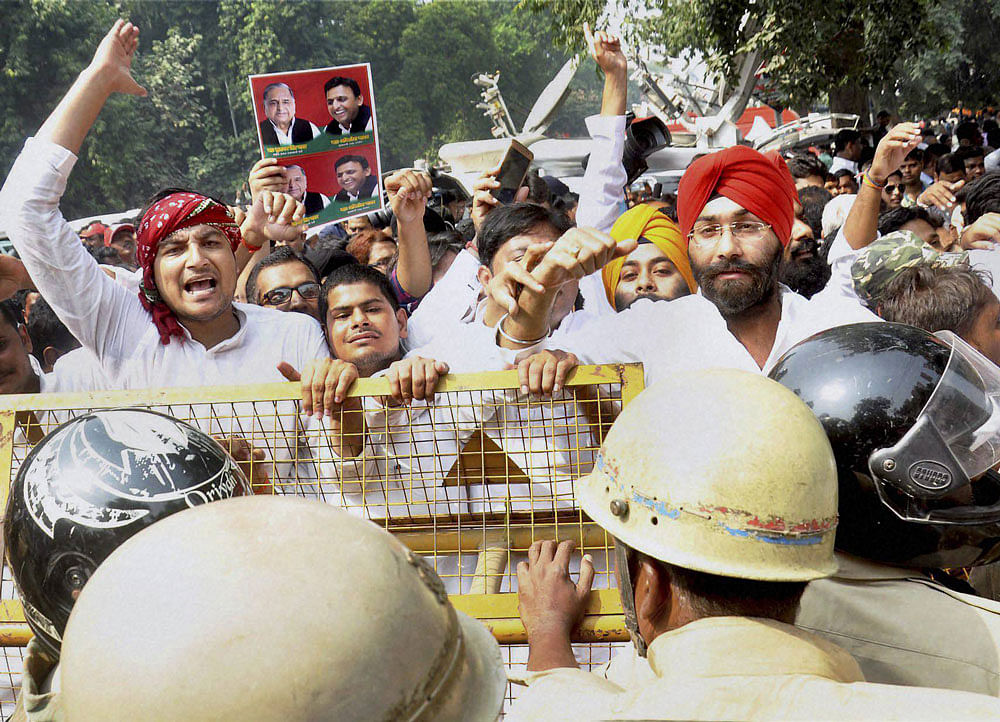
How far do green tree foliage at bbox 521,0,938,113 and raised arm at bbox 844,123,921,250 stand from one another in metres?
11.7

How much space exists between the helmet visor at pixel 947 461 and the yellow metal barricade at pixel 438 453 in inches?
30.6

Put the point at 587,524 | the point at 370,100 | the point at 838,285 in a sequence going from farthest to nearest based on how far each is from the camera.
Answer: the point at 370,100, the point at 838,285, the point at 587,524

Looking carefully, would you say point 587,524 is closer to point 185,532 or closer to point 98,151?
point 185,532

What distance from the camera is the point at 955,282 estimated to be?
3283 mm

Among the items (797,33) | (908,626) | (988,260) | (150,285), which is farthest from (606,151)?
(797,33)

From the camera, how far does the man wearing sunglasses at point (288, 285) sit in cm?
482

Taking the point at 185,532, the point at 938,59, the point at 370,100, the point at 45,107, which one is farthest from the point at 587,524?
the point at 45,107

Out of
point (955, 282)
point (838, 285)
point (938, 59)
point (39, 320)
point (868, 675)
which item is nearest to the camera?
point (868, 675)

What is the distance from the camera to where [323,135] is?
5.05 meters

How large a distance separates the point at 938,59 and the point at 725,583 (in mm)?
37248

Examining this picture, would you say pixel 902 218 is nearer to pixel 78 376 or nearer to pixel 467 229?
pixel 467 229

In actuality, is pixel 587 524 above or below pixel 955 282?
below

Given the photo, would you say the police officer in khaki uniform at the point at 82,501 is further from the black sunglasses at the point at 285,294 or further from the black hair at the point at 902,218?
the black hair at the point at 902,218

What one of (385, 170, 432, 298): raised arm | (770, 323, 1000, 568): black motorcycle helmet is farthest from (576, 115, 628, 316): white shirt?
(770, 323, 1000, 568): black motorcycle helmet
